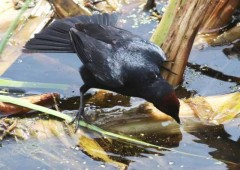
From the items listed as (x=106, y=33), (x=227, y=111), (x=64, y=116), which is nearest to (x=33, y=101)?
(x=64, y=116)

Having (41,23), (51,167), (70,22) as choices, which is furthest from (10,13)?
(51,167)

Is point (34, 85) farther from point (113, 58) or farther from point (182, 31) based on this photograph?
point (182, 31)

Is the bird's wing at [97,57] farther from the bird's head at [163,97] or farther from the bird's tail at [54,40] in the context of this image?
the bird's head at [163,97]

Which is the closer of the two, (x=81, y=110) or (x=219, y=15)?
(x=81, y=110)

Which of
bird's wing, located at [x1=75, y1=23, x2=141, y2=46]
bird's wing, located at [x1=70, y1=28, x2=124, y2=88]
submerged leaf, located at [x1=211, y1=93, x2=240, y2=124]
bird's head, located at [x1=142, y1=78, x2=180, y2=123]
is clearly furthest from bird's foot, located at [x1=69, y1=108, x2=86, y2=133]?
submerged leaf, located at [x1=211, y1=93, x2=240, y2=124]

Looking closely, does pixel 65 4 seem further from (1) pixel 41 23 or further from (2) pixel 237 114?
(2) pixel 237 114

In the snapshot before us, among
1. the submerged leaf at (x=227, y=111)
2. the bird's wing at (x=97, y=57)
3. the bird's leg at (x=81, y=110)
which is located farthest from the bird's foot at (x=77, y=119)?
the submerged leaf at (x=227, y=111)
